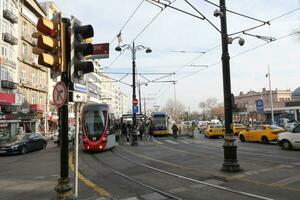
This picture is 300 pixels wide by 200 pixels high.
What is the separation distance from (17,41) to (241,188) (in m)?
40.8

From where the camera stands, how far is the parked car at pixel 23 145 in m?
23.8

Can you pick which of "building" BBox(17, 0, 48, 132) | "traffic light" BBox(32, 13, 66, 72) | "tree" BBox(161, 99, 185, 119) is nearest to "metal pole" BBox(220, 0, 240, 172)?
"traffic light" BBox(32, 13, 66, 72)

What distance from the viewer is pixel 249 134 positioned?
97.8 ft

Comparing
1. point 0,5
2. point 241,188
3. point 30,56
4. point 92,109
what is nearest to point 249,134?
point 92,109

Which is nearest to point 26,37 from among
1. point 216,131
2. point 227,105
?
point 216,131

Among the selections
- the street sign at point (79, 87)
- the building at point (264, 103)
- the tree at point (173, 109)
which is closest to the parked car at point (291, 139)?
the street sign at point (79, 87)

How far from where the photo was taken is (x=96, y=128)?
72.2 ft

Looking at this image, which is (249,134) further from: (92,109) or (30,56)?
(30,56)

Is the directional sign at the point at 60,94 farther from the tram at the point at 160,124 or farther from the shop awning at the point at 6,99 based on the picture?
the tram at the point at 160,124

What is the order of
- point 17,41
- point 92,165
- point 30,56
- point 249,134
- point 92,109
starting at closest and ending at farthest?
point 92,165
point 92,109
point 249,134
point 17,41
point 30,56

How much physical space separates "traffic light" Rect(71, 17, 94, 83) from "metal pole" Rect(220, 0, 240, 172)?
7.52m

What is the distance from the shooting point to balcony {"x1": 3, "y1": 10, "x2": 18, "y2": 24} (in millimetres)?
40069

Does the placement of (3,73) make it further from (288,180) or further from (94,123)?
(288,180)

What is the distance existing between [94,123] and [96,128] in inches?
14.0
